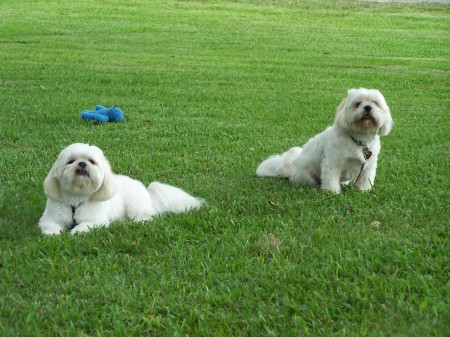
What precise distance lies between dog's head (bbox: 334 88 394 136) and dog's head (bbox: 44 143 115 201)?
8.45ft

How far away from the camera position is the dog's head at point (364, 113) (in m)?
7.23

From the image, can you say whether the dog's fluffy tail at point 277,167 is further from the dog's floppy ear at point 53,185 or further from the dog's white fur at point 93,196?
the dog's floppy ear at point 53,185

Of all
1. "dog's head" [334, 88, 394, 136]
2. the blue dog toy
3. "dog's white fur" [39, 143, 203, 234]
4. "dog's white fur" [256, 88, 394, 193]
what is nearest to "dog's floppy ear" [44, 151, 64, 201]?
"dog's white fur" [39, 143, 203, 234]

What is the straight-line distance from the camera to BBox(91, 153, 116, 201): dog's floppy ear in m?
6.35

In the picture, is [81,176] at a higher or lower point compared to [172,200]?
higher

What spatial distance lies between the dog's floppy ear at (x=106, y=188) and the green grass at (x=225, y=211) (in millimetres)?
504

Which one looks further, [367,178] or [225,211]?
[367,178]

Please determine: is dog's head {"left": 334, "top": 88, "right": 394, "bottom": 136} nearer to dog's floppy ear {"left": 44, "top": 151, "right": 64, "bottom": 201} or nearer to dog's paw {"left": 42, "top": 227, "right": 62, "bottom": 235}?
dog's floppy ear {"left": 44, "top": 151, "right": 64, "bottom": 201}

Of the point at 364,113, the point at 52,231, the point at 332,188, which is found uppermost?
the point at 364,113

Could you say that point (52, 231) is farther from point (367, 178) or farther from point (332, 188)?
point (367, 178)

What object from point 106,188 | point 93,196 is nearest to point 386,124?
point 106,188

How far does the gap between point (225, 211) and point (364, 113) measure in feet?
6.15

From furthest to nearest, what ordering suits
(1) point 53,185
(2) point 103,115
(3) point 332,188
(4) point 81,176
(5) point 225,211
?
(2) point 103,115 → (3) point 332,188 → (5) point 225,211 → (1) point 53,185 → (4) point 81,176

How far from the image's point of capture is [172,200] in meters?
6.67
